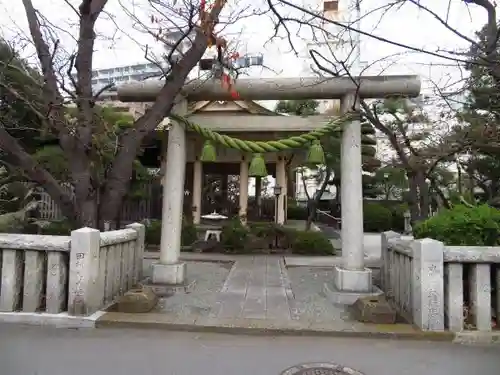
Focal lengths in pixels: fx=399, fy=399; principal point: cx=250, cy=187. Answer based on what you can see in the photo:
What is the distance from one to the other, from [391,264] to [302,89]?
10.9 ft

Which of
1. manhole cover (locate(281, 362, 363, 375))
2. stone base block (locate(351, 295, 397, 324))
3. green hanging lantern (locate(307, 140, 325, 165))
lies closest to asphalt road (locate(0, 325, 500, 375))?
manhole cover (locate(281, 362, 363, 375))

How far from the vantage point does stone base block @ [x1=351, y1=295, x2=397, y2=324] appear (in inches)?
203

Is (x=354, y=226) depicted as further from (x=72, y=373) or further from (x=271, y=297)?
(x=72, y=373)

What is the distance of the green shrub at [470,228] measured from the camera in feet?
17.6

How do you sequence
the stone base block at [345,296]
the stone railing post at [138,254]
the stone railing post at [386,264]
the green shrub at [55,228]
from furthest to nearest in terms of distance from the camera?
the green shrub at [55,228]
the stone railing post at [138,254]
the stone railing post at [386,264]
the stone base block at [345,296]

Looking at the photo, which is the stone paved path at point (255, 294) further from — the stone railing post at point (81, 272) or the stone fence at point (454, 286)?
the stone fence at point (454, 286)

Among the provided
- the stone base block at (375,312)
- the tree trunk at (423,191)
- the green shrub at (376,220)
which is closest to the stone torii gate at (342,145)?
the stone base block at (375,312)

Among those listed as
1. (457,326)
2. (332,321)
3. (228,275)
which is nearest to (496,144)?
(457,326)

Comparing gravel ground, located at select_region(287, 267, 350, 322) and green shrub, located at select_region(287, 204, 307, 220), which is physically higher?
green shrub, located at select_region(287, 204, 307, 220)

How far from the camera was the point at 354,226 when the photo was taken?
655cm

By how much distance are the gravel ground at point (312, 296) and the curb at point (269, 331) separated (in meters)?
0.52

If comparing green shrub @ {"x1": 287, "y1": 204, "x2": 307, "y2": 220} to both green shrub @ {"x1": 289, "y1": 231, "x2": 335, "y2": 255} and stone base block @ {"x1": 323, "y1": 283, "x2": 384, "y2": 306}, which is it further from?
stone base block @ {"x1": 323, "y1": 283, "x2": 384, "y2": 306}

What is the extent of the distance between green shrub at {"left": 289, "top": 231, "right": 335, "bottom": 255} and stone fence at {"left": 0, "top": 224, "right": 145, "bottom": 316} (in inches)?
294

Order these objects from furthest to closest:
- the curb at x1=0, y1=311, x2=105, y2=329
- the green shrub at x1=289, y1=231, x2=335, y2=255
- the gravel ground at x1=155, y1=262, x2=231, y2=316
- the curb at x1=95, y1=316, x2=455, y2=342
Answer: the green shrub at x1=289, y1=231, x2=335, y2=255 < the gravel ground at x1=155, y1=262, x2=231, y2=316 < the curb at x1=0, y1=311, x2=105, y2=329 < the curb at x1=95, y1=316, x2=455, y2=342
